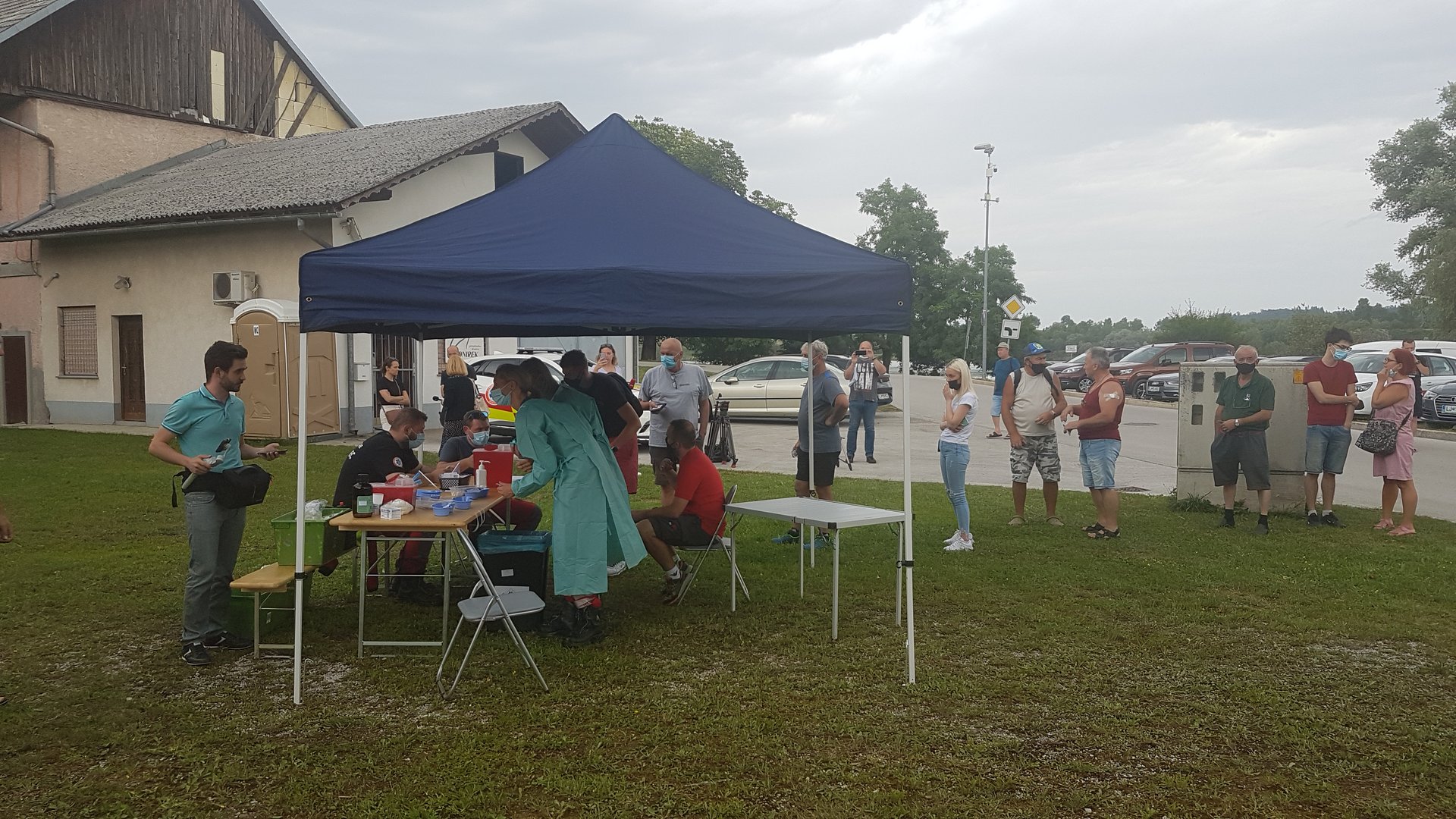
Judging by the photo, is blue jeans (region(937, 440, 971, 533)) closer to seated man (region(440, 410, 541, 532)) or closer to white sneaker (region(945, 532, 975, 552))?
white sneaker (region(945, 532, 975, 552))

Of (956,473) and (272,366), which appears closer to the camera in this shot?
(956,473)

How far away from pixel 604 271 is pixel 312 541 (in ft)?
7.06

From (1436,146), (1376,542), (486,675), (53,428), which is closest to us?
(486,675)

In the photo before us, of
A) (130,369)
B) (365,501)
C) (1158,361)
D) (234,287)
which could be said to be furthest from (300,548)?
(1158,361)

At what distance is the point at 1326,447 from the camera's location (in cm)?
954

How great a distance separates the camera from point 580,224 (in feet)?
18.3

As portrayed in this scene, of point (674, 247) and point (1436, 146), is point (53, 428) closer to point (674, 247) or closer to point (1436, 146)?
point (674, 247)

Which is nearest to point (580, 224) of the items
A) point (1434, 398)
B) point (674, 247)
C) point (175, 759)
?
point (674, 247)

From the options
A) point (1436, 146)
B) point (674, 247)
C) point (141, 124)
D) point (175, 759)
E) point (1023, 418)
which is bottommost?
point (175, 759)

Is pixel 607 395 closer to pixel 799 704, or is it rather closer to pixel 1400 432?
pixel 799 704

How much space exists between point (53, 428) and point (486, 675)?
18.3 m

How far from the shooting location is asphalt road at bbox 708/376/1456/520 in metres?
12.5

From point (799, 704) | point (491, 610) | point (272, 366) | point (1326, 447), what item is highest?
point (272, 366)

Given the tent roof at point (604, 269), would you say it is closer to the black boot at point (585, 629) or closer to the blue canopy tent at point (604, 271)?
the blue canopy tent at point (604, 271)
